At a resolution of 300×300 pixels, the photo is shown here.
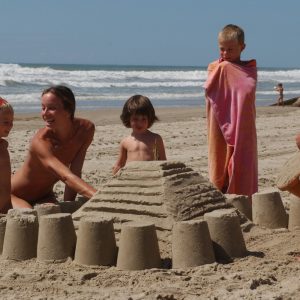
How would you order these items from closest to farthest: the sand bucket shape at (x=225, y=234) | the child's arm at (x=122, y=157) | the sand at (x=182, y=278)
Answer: the sand at (x=182, y=278) < the sand bucket shape at (x=225, y=234) < the child's arm at (x=122, y=157)

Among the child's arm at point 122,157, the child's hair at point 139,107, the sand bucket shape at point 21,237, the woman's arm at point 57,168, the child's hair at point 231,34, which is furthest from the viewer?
the child's hair at point 231,34

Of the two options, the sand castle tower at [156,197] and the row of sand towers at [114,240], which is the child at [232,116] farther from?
the row of sand towers at [114,240]

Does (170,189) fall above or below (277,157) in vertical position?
above

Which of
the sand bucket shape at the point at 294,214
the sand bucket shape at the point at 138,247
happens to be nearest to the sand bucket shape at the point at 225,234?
the sand bucket shape at the point at 138,247

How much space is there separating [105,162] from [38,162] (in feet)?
13.4

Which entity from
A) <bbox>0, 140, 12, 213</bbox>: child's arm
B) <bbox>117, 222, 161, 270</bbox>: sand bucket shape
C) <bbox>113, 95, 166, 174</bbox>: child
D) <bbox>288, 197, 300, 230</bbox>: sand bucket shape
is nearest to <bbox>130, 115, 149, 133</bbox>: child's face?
<bbox>113, 95, 166, 174</bbox>: child

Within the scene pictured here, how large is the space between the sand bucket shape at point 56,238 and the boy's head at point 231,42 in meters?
2.39

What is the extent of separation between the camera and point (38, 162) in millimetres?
5328

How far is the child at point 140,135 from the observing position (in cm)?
532

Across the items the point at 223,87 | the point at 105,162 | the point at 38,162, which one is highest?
the point at 223,87

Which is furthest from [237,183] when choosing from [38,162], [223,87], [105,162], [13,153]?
[13,153]

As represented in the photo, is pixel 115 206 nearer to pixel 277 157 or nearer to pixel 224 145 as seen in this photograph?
pixel 224 145

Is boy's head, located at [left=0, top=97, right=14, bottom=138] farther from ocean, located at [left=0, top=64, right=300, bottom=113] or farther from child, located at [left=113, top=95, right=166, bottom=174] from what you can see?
ocean, located at [left=0, top=64, right=300, bottom=113]

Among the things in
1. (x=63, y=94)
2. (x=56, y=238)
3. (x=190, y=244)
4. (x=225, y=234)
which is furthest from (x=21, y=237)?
(x=63, y=94)
